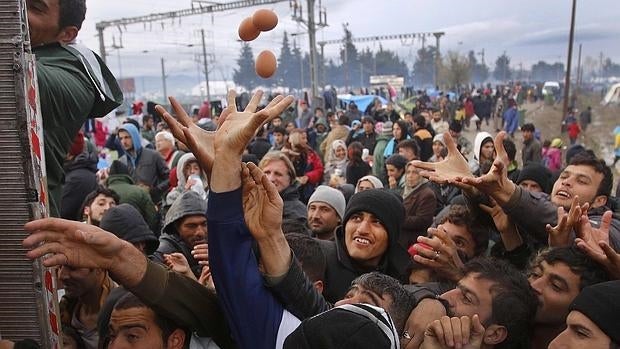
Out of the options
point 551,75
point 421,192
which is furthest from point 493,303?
point 551,75

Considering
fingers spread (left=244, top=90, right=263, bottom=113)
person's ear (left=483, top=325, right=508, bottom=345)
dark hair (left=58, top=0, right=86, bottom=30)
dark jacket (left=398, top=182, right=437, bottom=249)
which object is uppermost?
dark hair (left=58, top=0, right=86, bottom=30)

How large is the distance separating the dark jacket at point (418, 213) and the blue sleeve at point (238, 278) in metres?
2.73

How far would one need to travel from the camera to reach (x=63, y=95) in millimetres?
1807

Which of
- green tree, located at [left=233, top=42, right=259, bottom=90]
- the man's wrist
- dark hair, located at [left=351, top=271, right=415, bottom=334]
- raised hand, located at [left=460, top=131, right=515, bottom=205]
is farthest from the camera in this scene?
green tree, located at [left=233, top=42, right=259, bottom=90]

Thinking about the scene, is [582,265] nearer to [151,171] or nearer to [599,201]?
[599,201]

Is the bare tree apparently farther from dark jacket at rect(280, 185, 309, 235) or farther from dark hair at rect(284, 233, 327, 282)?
dark hair at rect(284, 233, 327, 282)

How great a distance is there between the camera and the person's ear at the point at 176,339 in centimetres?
191

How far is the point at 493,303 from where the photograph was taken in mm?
2287

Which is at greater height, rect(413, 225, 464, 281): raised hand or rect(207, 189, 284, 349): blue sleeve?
rect(207, 189, 284, 349): blue sleeve

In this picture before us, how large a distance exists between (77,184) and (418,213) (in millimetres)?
3055

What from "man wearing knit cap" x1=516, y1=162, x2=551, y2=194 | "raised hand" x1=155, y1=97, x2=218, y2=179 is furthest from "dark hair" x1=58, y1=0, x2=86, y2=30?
"man wearing knit cap" x1=516, y1=162, x2=551, y2=194

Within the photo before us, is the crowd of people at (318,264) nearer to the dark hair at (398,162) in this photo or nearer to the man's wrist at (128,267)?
the man's wrist at (128,267)

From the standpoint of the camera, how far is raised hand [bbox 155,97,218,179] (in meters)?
1.68

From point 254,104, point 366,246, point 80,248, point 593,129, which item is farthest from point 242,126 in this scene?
point 593,129
